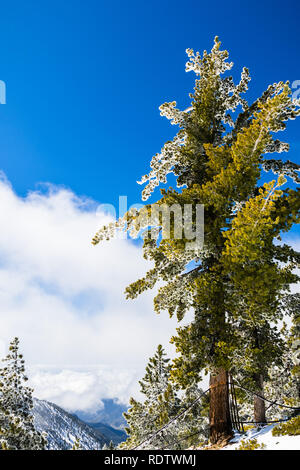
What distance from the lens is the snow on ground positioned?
6.89 m

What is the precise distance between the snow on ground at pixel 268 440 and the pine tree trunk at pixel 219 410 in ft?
1.23

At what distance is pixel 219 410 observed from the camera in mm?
9461

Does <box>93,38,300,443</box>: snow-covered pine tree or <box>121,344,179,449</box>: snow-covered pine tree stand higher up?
<box>93,38,300,443</box>: snow-covered pine tree

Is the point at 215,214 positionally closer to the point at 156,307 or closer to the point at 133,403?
the point at 156,307

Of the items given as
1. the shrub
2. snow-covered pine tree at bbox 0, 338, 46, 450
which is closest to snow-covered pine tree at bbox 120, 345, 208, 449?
snow-covered pine tree at bbox 0, 338, 46, 450

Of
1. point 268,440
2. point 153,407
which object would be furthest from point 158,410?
point 268,440

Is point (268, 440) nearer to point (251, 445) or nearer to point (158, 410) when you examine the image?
point (251, 445)

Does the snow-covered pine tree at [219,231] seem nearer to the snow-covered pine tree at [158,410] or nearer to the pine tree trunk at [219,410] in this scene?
the pine tree trunk at [219,410]

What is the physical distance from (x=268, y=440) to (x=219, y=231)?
19.5ft

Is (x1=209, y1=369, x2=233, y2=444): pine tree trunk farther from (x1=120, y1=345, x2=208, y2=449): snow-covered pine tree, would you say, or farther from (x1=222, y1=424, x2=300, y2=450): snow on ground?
(x1=120, y1=345, x2=208, y2=449): snow-covered pine tree

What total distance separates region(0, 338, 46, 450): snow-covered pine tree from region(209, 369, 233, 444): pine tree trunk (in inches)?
285

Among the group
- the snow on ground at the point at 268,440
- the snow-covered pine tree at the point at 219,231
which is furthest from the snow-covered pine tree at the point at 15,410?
the snow on ground at the point at 268,440

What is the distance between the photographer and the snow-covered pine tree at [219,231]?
327 inches

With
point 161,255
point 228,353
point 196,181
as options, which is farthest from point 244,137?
point 228,353
